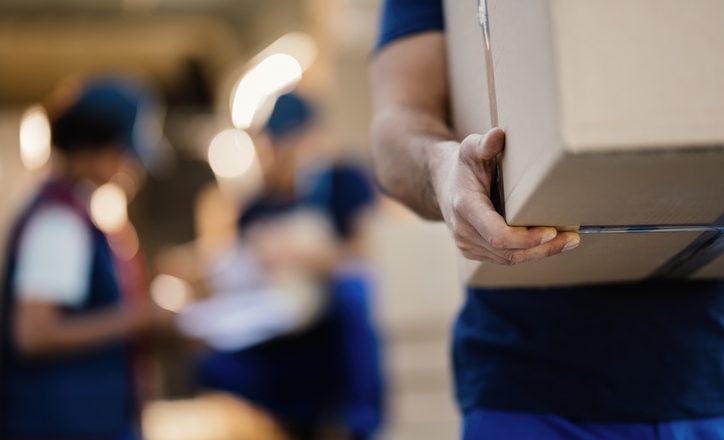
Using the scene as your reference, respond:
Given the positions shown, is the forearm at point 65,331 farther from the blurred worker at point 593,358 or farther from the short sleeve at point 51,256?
the blurred worker at point 593,358

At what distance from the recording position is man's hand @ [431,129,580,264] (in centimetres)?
69

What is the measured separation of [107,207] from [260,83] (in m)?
4.90

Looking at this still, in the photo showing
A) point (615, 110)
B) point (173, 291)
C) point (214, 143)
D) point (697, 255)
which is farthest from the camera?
point (214, 143)

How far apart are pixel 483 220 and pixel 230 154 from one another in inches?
319

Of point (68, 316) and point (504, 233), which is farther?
point (68, 316)

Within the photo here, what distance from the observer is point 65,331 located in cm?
203

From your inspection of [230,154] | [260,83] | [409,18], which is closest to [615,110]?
[409,18]

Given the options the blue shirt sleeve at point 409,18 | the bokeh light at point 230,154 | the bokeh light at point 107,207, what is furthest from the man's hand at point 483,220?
the bokeh light at point 230,154

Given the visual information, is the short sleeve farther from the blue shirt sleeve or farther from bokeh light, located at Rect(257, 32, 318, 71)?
bokeh light, located at Rect(257, 32, 318, 71)

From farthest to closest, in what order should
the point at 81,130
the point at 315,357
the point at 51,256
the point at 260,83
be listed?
the point at 260,83
the point at 315,357
the point at 81,130
the point at 51,256

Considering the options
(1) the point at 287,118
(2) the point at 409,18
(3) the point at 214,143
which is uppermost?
(2) the point at 409,18

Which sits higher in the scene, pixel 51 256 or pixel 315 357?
pixel 51 256

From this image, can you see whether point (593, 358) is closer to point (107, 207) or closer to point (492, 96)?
point (492, 96)

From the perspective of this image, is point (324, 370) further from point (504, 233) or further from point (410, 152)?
point (504, 233)
